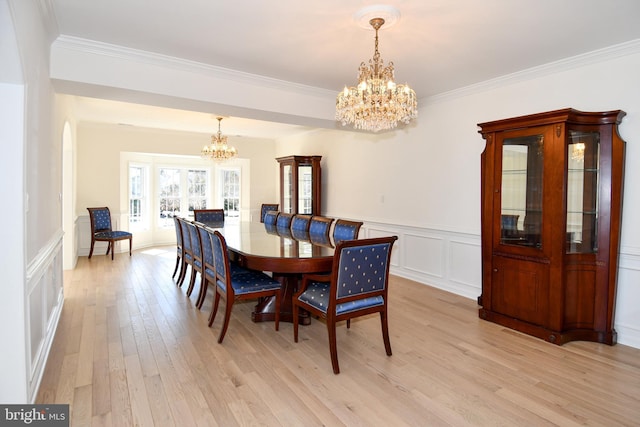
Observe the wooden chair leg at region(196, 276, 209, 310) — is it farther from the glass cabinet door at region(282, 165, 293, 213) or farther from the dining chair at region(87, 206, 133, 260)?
the glass cabinet door at region(282, 165, 293, 213)

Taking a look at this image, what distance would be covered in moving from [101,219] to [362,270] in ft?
18.8

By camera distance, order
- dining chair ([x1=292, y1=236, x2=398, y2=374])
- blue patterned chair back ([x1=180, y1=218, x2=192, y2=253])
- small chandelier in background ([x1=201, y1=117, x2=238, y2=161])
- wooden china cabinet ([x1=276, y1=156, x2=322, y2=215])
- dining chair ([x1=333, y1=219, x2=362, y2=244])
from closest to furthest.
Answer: dining chair ([x1=292, y1=236, x2=398, y2=374]) < dining chair ([x1=333, y1=219, x2=362, y2=244]) < blue patterned chair back ([x1=180, y1=218, x2=192, y2=253]) < small chandelier in background ([x1=201, y1=117, x2=238, y2=161]) < wooden china cabinet ([x1=276, y1=156, x2=322, y2=215])

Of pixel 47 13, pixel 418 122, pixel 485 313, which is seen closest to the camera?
pixel 47 13

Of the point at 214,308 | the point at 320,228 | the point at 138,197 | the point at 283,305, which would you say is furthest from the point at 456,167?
the point at 138,197

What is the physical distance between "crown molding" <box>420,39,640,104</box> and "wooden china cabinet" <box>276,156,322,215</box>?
2.98m

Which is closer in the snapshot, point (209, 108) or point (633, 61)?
point (633, 61)

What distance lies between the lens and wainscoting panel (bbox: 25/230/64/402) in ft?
7.05

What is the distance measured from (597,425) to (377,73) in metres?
2.53

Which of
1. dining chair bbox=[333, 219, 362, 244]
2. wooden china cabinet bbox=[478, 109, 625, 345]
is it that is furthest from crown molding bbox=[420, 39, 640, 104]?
dining chair bbox=[333, 219, 362, 244]

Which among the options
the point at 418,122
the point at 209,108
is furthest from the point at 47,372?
the point at 418,122

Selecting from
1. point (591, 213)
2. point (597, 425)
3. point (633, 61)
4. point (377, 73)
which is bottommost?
point (597, 425)

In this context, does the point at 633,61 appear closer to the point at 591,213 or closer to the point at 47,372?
the point at 591,213

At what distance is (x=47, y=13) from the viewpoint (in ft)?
7.96

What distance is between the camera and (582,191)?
10.2 ft
